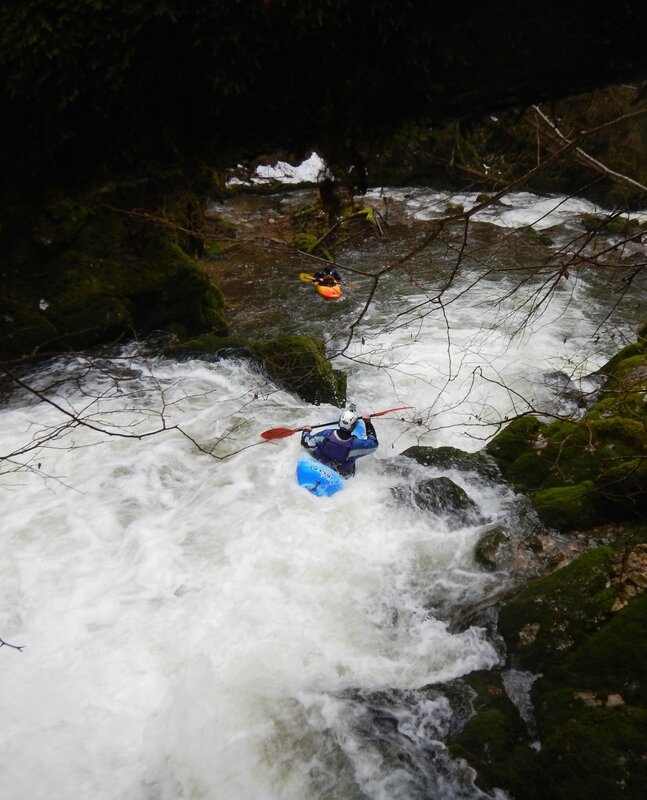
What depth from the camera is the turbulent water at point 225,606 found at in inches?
126

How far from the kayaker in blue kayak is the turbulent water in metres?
0.25

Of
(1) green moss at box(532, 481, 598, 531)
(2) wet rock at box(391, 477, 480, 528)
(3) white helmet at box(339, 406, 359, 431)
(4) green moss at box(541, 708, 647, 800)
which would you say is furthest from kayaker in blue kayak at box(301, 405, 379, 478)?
(4) green moss at box(541, 708, 647, 800)

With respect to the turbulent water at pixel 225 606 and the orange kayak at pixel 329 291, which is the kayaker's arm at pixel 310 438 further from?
the orange kayak at pixel 329 291

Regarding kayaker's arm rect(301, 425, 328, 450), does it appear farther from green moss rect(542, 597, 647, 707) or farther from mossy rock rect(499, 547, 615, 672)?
green moss rect(542, 597, 647, 707)

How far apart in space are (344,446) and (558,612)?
2.78m

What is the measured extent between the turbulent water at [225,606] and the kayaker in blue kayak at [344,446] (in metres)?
0.25

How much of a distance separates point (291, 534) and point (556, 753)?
9.13ft

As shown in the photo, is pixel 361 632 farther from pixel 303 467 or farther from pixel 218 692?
pixel 303 467

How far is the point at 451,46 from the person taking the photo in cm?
92

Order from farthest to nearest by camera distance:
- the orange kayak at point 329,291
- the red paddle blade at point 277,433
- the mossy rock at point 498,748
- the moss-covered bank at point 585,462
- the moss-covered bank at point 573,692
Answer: the orange kayak at point 329,291
the red paddle blade at point 277,433
the moss-covered bank at point 585,462
the mossy rock at point 498,748
the moss-covered bank at point 573,692

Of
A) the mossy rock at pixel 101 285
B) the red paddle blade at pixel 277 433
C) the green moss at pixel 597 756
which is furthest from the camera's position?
the mossy rock at pixel 101 285

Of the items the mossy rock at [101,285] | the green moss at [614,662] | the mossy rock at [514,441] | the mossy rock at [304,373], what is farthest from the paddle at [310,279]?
the green moss at [614,662]

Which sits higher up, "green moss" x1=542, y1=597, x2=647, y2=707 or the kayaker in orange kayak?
"green moss" x1=542, y1=597, x2=647, y2=707

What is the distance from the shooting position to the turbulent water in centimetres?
321
